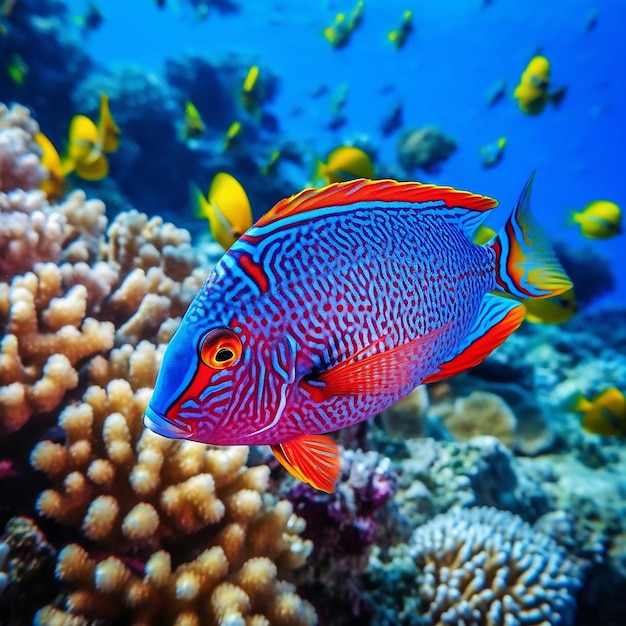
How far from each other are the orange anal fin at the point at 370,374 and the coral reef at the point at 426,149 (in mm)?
12642

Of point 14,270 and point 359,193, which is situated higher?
point 359,193

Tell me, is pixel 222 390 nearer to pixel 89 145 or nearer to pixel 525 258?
pixel 525 258

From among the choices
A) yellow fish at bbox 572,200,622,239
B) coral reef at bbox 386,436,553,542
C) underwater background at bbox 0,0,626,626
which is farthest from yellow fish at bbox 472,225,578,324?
yellow fish at bbox 572,200,622,239

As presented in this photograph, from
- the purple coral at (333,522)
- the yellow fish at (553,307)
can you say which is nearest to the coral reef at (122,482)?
the purple coral at (333,522)

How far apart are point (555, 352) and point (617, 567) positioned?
7.07 m

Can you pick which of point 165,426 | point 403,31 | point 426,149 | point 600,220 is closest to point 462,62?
point 426,149

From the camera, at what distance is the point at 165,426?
109cm

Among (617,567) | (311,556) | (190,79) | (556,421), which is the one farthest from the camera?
(190,79)

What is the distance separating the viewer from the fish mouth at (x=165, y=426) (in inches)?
42.6

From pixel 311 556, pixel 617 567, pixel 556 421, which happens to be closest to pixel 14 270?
pixel 311 556

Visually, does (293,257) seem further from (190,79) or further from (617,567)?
(190,79)

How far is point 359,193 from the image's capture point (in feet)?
4.42

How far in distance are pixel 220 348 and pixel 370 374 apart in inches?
14.8

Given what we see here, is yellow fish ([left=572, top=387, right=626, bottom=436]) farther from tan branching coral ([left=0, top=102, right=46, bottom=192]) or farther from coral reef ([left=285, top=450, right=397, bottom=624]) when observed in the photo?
tan branching coral ([left=0, top=102, right=46, bottom=192])
